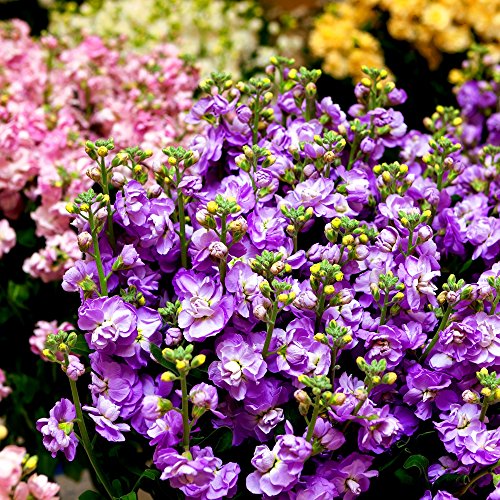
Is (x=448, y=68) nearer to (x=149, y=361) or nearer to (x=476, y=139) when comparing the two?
(x=476, y=139)

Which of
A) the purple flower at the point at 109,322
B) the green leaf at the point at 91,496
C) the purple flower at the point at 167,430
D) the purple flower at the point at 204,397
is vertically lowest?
the green leaf at the point at 91,496

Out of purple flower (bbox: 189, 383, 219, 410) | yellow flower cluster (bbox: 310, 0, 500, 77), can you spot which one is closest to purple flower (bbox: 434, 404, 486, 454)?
purple flower (bbox: 189, 383, 219, 410)

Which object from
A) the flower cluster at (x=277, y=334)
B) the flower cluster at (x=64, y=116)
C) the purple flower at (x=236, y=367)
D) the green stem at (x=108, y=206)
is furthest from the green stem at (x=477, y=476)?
the flower cluster at (x=64, y=116)

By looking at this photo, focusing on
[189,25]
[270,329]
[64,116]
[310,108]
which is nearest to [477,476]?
[270,329]

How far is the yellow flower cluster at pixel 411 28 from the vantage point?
6.37ft

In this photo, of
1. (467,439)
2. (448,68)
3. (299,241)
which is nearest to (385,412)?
(467,439)

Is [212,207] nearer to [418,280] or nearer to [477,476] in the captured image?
[418,280]

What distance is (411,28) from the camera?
201 cm

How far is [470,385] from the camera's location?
853mm

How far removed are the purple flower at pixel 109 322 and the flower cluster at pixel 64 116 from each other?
0.99ft

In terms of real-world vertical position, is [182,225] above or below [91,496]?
above

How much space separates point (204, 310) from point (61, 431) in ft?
0.62

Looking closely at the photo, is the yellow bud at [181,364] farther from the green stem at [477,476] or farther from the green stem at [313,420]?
the green stem at [477,476]

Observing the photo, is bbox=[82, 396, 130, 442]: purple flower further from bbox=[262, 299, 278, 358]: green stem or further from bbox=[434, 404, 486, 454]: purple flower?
bbox=[434, 404, 486, 454]: purple flower
